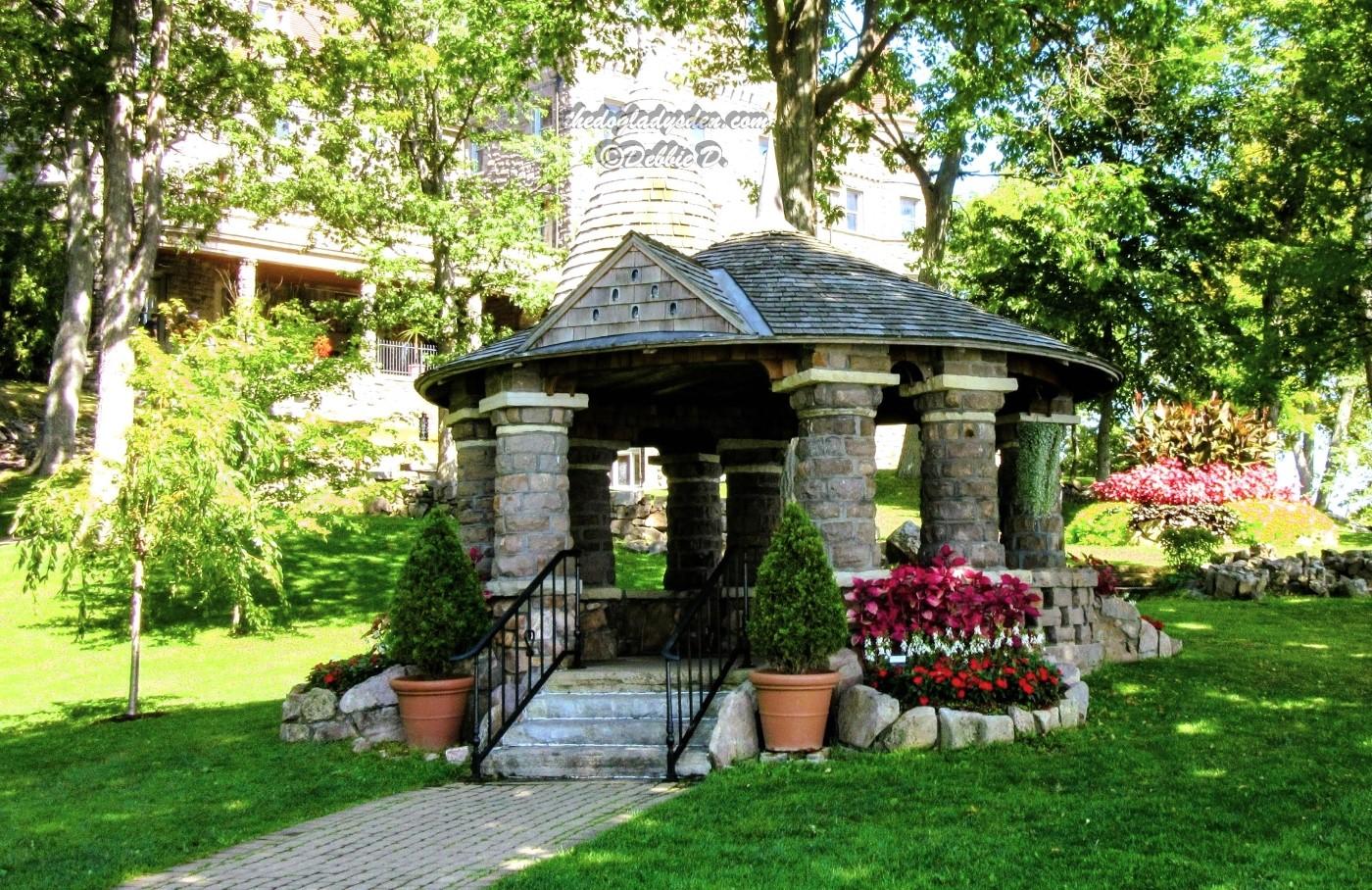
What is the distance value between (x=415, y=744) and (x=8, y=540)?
16421 millimetres

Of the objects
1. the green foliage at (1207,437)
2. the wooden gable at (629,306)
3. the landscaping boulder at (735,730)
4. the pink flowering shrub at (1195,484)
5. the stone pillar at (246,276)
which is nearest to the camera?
the landscaping boulder at (735,730)

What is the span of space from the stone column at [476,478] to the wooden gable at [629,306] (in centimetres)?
206

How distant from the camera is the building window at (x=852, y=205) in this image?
43594 mm

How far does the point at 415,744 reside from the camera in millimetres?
10672

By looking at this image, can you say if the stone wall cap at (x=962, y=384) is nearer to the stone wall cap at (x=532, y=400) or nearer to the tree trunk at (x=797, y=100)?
the stone wall cap at (x=532, y=400)

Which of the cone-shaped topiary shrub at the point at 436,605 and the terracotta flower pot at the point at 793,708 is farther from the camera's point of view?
the cone-shaped topiary shrub at the point at 436,605

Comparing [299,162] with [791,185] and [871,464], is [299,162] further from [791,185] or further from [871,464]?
[871,464]

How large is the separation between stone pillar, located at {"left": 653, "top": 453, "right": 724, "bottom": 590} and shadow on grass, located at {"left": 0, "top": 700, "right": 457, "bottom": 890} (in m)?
5.41

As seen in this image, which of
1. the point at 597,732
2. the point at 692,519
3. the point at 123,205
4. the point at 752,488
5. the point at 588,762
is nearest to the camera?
the point at 588,762

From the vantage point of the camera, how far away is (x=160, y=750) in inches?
447

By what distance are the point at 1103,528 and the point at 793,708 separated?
17.3m

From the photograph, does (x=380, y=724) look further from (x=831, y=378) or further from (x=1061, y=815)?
(x=1061, y=815)

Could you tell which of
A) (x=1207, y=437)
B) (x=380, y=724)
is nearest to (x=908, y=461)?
(x=1207, y=437)

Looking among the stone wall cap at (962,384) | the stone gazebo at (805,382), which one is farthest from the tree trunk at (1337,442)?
the stone wall cap at (962,384)
